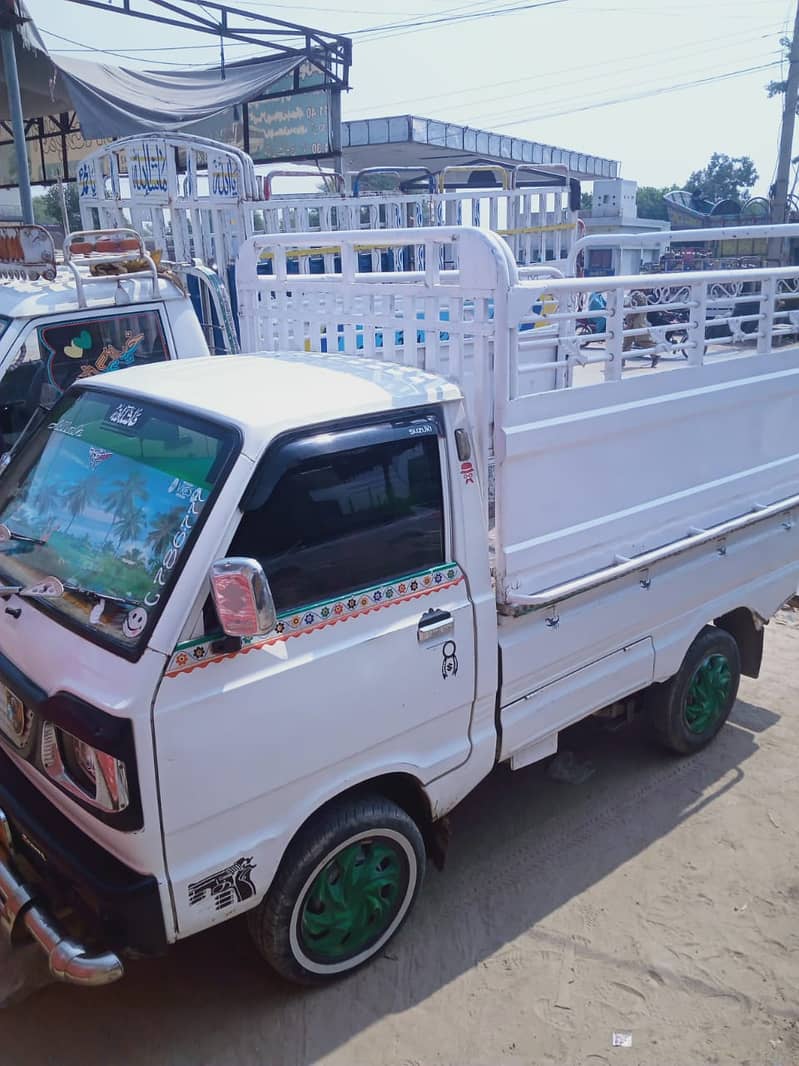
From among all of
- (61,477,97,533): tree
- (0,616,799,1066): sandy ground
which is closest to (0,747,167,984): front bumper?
(0,616,799,1066): sandy ground

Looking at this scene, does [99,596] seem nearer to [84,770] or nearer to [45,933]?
[84,770]

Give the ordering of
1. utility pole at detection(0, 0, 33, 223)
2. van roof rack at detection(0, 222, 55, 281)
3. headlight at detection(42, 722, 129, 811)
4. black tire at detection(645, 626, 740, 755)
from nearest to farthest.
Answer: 1. headlight at detection(42, 722, 129, 811)
2. black tire at detection(645, 626, 740, 755)
3. van roof rack at detection(0, 222, 55, 281)
4. utility pole at detection(0, 0, 33, 223)

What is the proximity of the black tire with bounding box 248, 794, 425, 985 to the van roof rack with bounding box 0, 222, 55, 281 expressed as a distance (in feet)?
12.0

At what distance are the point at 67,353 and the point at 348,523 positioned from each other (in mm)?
2907

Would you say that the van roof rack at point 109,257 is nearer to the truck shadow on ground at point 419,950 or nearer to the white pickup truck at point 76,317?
the white pickup truck at point 76,317

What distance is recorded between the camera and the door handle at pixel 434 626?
2760 mm

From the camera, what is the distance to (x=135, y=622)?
90.0 inches

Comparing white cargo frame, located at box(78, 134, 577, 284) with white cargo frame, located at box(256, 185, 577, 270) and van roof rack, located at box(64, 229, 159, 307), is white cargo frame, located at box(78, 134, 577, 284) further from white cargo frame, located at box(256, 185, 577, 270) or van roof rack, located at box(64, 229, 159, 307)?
van roof rack, located at box(64, 229, 159, 307)

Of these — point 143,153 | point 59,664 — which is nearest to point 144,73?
point 143,153

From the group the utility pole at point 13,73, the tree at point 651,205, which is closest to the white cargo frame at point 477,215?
the utility pole at point 13,73

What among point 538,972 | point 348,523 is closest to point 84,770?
point 348,523

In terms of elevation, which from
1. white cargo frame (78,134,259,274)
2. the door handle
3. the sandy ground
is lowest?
the sandy ground

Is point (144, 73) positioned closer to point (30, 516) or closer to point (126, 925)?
point (30, 516)

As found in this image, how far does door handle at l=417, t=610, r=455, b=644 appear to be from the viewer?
276cm
